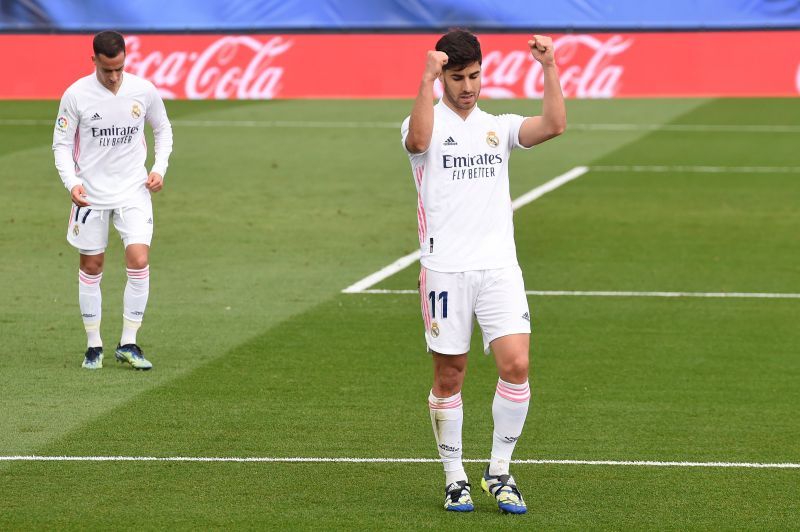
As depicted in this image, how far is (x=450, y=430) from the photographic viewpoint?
7.70 m

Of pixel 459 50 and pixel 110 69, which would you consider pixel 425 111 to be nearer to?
pixel 459 50

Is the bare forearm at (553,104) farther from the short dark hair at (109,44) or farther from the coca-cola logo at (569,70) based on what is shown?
the coca-cola logo at (569,70)

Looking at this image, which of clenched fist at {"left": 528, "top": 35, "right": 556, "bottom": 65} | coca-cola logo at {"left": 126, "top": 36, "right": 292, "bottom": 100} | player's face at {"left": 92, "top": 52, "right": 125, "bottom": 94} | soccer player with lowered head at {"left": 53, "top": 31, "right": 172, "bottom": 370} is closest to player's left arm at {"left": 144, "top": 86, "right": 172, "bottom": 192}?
soccer player with lowered head at {"left": 53, "top": 31, "right": 172, "bottom": 370}

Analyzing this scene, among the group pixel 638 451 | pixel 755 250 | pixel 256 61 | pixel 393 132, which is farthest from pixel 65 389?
pixel 256 61

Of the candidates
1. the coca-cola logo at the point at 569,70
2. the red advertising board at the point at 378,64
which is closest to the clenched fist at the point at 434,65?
the coca-cola logo at the point at 569,70

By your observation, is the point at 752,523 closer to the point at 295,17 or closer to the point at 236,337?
the point at 236,337

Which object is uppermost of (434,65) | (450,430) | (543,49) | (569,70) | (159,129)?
(569,70)

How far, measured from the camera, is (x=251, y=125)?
2759 centimetres

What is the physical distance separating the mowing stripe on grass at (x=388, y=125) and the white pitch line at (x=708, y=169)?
437 cm

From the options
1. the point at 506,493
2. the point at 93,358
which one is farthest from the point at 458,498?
the point at 93,358

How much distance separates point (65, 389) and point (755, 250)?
830 centimetres

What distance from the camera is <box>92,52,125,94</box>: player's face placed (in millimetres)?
10516

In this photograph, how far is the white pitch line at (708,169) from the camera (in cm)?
2216

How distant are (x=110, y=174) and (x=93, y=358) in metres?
1.28
